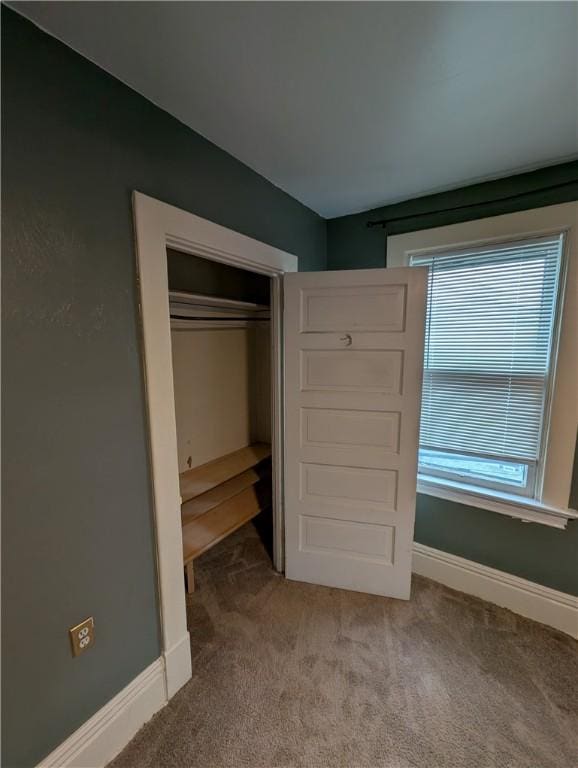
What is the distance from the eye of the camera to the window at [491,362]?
1766 mm

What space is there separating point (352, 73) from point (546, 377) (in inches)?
66.8

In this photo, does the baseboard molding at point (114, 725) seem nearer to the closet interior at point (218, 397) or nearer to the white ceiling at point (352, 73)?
the closet interior at point (218, 397)

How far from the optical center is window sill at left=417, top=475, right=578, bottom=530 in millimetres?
1726

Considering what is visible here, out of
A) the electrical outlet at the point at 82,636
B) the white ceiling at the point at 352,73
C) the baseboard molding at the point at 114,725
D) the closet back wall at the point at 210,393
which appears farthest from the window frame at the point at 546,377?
the electrical outlet at the point at 82,636

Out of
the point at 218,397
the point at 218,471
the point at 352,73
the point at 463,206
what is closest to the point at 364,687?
the point at 218,471

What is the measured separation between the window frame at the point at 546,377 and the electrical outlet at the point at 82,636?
6.22 ft

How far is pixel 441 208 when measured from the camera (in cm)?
198

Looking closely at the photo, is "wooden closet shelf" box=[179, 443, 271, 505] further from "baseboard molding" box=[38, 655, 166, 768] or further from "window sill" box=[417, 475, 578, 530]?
"window sill" box=[417, 475, 578, 530]

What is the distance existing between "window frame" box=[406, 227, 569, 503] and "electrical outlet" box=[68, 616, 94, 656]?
1.90 meters

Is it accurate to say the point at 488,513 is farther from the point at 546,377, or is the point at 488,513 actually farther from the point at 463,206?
the point at 463,206

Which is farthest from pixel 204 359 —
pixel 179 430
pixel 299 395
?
pixel 299 395

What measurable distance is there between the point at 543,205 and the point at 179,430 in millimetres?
2520

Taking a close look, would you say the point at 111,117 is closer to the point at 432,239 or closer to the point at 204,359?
the point at 204,359

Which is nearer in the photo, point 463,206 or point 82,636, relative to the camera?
point 82,636
